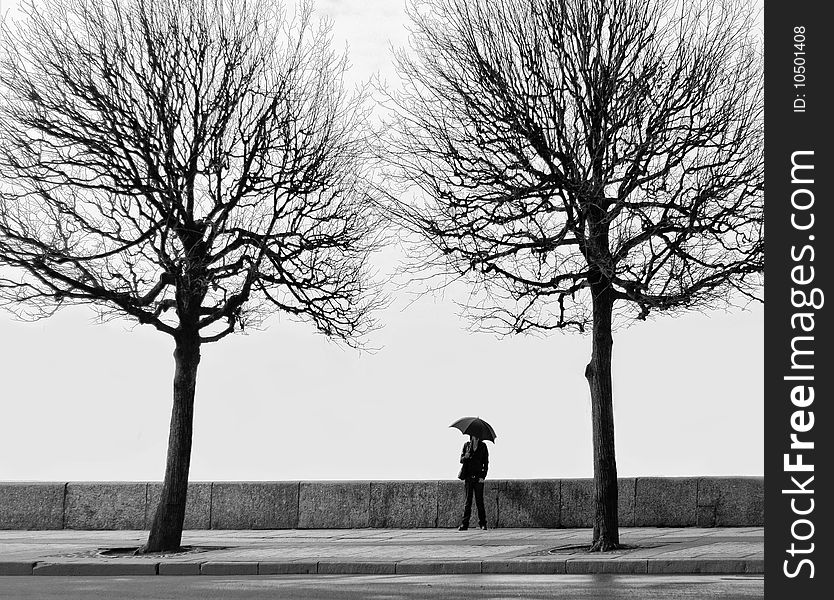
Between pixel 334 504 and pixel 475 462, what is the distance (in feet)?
9.49

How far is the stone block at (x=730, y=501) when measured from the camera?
18.6 m

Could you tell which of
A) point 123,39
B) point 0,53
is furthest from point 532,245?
point 0,53

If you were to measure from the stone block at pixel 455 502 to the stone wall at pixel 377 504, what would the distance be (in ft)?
0.05

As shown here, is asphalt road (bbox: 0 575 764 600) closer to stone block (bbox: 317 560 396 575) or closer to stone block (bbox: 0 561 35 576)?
stone block (bbox: 317 560 396 575)

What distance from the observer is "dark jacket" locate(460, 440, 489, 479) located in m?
19.4

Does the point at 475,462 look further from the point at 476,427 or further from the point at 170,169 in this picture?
the point at 170,169

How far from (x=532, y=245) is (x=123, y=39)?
6.49m

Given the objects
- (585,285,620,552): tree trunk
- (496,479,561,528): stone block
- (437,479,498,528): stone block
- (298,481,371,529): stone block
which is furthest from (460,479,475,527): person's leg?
(585,285,620,552): tree trunk

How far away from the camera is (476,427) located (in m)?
20.2

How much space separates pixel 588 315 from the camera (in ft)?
59.1

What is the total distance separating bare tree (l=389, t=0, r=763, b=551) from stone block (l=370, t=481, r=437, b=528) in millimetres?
4997

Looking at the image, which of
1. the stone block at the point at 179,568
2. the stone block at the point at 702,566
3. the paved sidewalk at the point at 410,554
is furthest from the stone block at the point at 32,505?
the stone block at the point at 702,566

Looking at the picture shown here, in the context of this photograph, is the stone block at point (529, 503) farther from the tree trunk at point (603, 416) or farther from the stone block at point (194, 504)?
the stone block at point (194, 504)
